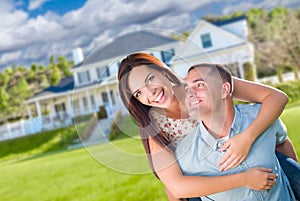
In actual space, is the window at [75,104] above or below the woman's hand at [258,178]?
above

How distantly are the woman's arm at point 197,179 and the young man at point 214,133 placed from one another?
0.02 meters

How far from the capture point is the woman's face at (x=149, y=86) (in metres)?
0.85

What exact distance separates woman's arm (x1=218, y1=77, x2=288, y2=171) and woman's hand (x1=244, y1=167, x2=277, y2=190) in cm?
3

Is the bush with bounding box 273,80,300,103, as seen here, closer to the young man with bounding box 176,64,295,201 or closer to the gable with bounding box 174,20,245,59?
the gable with bounding box 174,20,245,59

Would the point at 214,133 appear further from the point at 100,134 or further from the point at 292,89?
the point at 292,89

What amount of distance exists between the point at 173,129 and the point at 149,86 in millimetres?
96

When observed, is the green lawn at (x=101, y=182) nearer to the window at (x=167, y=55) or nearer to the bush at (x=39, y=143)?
the window at (x=167, y=55)

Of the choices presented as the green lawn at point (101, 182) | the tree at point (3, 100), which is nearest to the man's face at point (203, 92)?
the green lawn at point (101, 182)

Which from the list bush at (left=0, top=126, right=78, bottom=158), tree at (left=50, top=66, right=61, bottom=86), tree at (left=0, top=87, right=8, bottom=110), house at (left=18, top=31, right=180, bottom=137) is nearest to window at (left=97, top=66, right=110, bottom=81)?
house at (left=18, top=31, right=180, bottom=137)

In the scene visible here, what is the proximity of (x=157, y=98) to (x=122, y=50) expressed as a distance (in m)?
0.11

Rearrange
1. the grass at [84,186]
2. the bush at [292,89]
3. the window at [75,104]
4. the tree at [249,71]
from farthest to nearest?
the tree at [249,71]
the bush at [292,89]
the grass at [84,186]
the window at [75,104]

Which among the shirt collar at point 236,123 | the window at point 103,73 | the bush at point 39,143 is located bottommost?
the bush at point 39,143

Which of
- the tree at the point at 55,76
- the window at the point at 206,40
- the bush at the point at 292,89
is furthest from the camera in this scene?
the tree at the point at 55,76

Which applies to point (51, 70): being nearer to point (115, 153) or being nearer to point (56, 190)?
point (56, 190)
